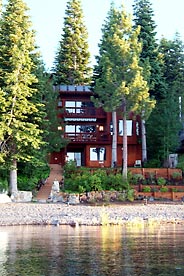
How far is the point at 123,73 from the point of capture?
3206 centimetres

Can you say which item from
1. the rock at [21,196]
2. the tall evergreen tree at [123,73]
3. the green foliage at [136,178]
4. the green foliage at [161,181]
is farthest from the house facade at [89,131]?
the rock at [21,196]

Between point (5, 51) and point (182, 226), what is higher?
point (5, 51)

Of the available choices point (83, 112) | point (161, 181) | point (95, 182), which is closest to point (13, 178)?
point (95, 182)

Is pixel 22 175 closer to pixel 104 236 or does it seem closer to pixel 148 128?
pixel 148 128

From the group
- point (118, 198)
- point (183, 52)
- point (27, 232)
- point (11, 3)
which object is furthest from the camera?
point (183, 52)

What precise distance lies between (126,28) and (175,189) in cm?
1044

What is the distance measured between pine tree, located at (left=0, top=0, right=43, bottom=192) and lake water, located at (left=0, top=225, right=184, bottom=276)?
1025cm

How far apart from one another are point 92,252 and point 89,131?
30.4 m

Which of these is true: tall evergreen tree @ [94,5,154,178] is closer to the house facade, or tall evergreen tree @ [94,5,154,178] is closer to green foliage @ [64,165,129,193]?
green foliage @ [64,165,129,193]

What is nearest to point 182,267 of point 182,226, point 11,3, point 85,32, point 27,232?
point 27,232

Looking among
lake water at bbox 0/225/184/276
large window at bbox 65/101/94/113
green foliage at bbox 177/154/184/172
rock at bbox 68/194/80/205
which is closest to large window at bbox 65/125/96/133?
large window at bbox 65/101/94/113

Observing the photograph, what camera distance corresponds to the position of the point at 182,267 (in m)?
10.1

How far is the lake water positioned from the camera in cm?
993

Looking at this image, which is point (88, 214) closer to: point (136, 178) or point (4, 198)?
point (4, 198)
